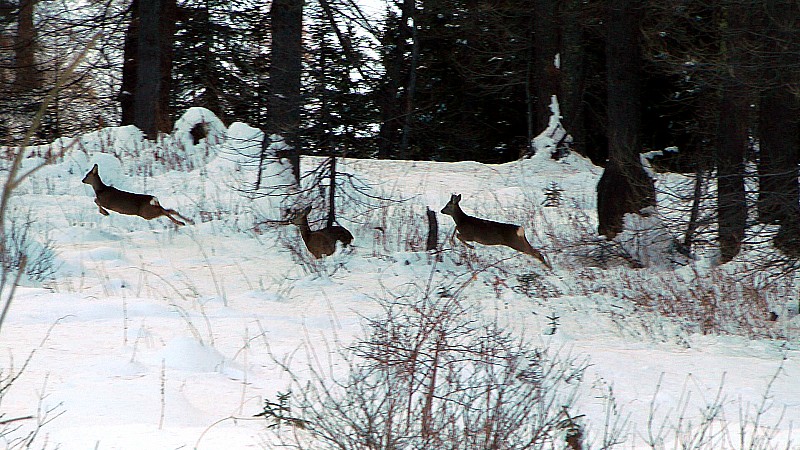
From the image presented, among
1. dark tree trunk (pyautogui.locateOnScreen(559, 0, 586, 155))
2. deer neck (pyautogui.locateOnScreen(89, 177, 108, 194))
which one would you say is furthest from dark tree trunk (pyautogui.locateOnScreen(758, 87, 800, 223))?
dark tree trunk (pyautogui.locateOnScreen(559, 0, 586, 155))

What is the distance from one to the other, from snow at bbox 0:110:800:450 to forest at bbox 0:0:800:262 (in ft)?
4.02

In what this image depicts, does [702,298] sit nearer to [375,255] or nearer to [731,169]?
[731,169]

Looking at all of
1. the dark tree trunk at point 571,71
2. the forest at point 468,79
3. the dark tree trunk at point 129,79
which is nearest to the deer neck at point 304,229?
the forest at point 468,79

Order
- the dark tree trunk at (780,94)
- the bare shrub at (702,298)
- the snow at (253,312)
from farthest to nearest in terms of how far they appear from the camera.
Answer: the bare shrub at (702,298), the dark tree trunk at (780,94), the snow at (253,312)

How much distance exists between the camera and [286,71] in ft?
38.2

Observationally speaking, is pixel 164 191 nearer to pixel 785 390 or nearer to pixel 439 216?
pixel 439 216

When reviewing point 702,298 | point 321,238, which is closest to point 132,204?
point 321,238

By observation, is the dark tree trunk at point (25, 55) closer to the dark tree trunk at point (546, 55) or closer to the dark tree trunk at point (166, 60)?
the dark tree trunk at point (166, 60)

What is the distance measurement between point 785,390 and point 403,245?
6075 mm

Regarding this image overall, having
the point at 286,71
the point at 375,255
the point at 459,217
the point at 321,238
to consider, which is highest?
the point at 286,71

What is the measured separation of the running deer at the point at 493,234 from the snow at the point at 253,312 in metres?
0.27

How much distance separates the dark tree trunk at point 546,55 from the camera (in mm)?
19781

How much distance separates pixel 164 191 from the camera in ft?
46.4

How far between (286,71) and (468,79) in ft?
35.6
